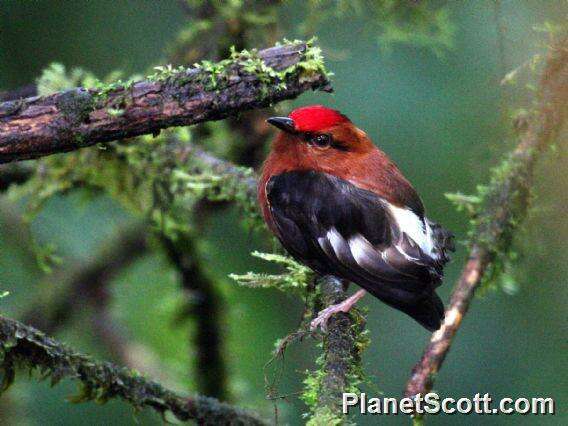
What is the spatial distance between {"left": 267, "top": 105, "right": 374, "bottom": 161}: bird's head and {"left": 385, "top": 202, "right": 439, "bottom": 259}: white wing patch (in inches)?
15.5

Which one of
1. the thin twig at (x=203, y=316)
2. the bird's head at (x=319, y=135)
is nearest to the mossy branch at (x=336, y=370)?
the bird's head at (x=319, y=135)

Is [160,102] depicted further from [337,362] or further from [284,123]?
[337,362]

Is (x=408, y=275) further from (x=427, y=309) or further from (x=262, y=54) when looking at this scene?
(x=262, y=54)

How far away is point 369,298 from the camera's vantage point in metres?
5.96

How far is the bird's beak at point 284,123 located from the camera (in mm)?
3422

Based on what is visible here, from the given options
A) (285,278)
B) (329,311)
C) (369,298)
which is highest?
(369,298)

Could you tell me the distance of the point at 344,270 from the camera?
318 centimetres

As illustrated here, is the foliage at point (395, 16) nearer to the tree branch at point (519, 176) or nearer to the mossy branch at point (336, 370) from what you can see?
the tree branch at point (519, 176)

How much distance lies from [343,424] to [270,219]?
1.37 metres

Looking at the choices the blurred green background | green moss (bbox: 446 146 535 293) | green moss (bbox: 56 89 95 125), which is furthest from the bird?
the blurred green background

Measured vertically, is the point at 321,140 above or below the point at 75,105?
above

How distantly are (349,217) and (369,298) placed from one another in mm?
2832

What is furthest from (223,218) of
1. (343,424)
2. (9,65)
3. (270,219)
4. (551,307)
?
(343,424)

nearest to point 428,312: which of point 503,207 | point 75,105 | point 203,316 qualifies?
point 503,207
